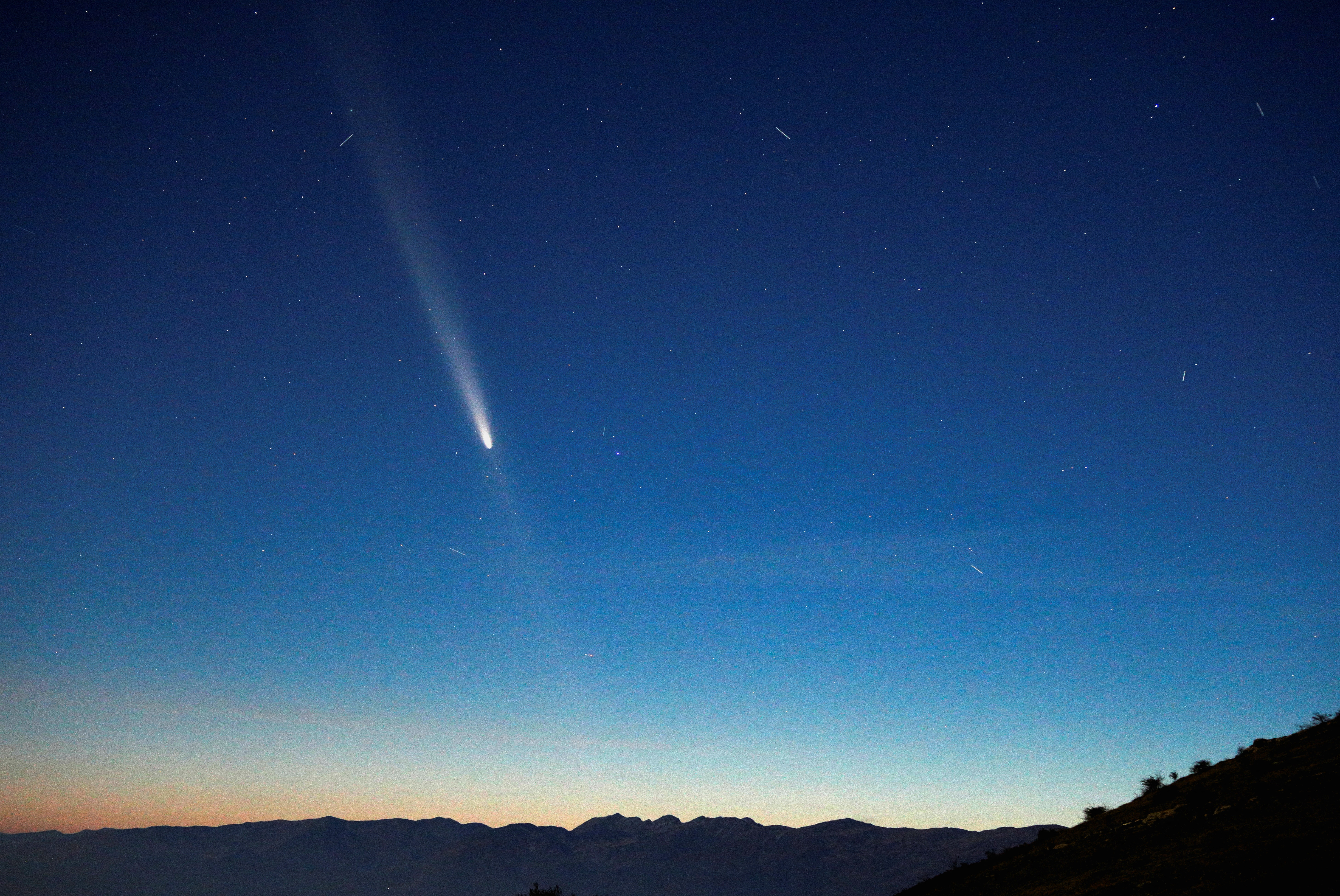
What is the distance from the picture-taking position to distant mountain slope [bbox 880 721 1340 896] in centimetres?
1455

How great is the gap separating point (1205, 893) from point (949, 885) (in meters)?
15.3

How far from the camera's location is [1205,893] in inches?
573

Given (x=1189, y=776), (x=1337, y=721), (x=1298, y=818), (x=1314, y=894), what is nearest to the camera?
(x=1314, y=894)

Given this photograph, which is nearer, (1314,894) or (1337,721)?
(1314,894)

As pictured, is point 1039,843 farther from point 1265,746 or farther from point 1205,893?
point 1205,893

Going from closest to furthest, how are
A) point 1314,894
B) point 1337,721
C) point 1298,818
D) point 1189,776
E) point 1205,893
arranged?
1. point 1314,894
2. point 1205,893
3. point 1298,818
4. point 1337,721
5. point 1189,776

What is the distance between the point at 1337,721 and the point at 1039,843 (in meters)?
11.0

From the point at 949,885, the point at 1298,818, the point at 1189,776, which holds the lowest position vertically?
the point at 949,885

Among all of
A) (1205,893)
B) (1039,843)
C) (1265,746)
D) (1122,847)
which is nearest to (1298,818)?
(1205,893)

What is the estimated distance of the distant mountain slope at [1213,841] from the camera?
14.5 meters

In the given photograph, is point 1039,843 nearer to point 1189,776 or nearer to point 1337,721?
point 1189,776

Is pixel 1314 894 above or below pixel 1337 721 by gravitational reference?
below

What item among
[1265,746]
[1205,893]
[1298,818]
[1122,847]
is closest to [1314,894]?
[1205,893]

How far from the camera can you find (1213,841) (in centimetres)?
1745
